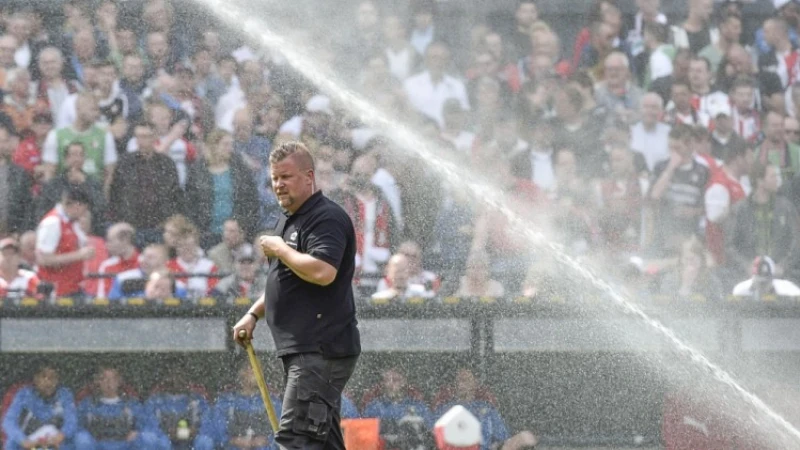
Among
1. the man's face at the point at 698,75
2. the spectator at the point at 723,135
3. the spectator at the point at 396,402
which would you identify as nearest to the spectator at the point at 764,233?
the spectator at the point at 723,135

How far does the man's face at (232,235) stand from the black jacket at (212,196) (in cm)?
9

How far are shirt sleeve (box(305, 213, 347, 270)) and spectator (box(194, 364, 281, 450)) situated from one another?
133 inches

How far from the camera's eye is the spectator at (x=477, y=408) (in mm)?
8477

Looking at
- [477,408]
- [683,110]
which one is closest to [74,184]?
[477,408]

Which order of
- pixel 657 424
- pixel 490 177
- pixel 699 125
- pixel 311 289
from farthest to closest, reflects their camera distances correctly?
pixel 699 125 → pixel 490 177 → pixel 657 424 → pixel 311 289

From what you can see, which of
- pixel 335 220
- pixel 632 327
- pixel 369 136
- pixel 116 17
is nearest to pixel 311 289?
pixel 335 220

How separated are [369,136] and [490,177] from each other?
0.91 meters

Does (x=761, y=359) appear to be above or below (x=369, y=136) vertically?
below

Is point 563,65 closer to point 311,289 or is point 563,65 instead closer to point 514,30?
point 514,30

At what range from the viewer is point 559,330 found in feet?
28.5

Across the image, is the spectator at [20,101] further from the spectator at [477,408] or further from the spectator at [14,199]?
the spectator at [477,408]

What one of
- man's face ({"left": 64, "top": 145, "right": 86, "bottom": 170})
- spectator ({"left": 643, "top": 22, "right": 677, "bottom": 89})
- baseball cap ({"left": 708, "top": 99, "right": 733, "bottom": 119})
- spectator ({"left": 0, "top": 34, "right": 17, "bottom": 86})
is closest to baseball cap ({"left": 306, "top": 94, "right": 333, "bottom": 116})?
man's face ({"left": 64, "top": 145, "right": 86, "bottom": 170})

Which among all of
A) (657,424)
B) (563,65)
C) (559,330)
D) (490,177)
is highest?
(563,65)

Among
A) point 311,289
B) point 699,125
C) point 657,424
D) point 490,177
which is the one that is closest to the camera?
point 311,289
